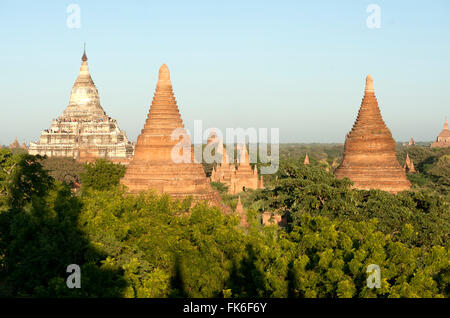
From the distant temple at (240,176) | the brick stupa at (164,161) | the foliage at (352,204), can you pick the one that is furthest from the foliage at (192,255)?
the distant temple at (240,176)

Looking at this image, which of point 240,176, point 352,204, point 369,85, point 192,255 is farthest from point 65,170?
point 192,255

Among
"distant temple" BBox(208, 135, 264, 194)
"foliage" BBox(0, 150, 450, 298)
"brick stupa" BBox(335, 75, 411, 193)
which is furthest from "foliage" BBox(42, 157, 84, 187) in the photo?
"foliage" BBox(0, 150, 450, 298)

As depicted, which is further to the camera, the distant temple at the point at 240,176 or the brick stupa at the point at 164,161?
the distant temple at the point at 240,176

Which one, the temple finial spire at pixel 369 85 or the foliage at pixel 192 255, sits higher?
the temple finial spire at pixel 369 85

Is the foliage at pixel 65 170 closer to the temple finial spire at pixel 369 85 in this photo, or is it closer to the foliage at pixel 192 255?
the temple finial spire at pixel 369 85

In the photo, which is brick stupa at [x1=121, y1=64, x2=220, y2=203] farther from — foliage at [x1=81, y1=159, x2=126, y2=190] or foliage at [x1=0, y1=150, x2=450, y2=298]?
foliage at [x1=81, y1=159, x2=126, y2=190]

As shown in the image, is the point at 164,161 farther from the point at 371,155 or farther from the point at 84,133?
the point at 84,133
